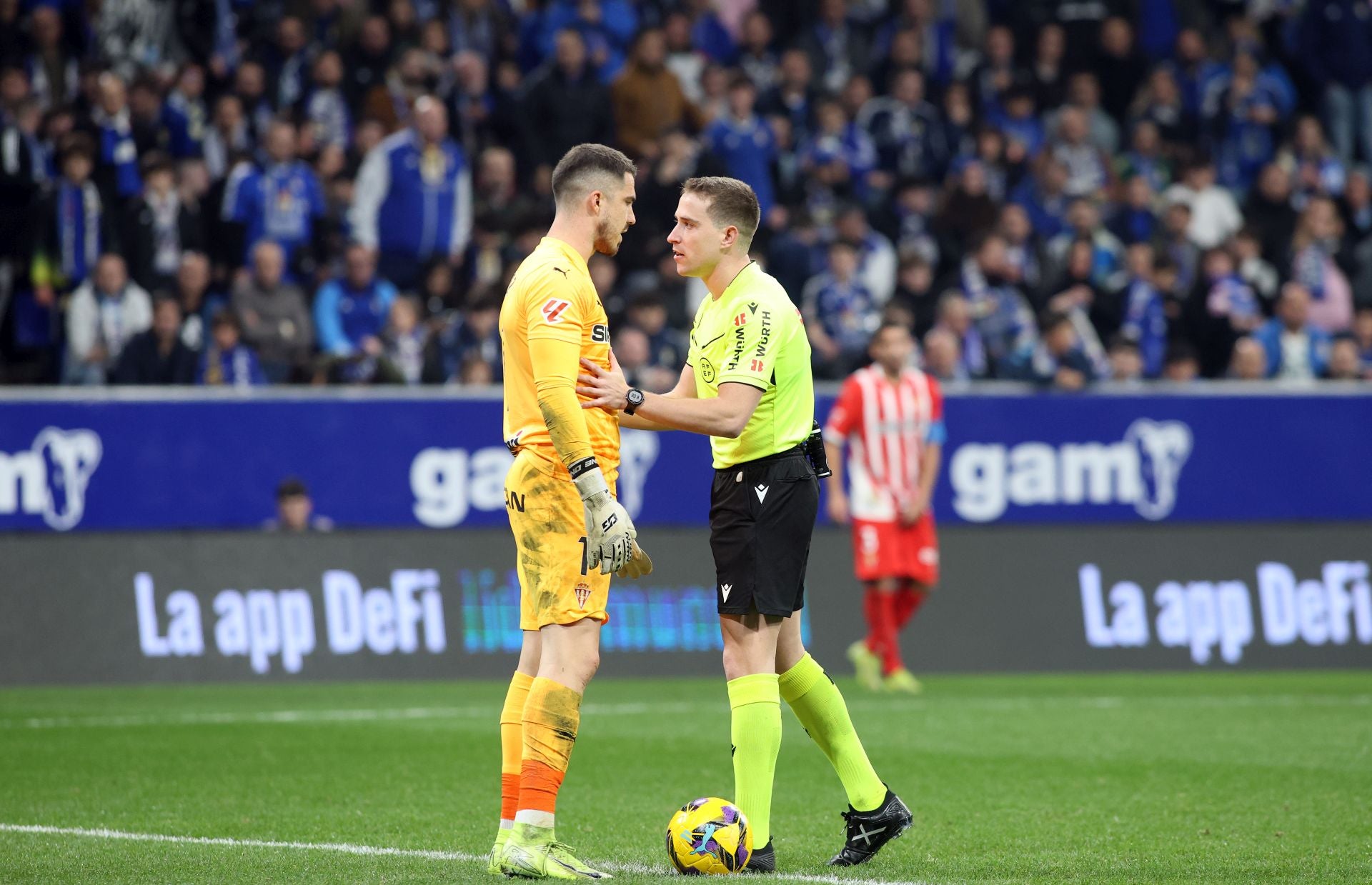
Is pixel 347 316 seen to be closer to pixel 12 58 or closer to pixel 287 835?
pixel 12 58

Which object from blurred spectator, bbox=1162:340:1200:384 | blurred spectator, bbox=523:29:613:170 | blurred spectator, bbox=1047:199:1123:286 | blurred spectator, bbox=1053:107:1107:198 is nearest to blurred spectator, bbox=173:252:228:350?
blurred spectator, bbox=523:29:613:170

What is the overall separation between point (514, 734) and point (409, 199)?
11230 mm

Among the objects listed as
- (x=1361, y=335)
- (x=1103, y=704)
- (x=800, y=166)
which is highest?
(x=800, y=166)

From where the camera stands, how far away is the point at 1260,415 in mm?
15641

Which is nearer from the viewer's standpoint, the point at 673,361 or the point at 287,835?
the point at 287,835

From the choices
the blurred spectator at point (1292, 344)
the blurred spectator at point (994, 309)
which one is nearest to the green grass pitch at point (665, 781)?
the blurred spectator at point (994, 309)

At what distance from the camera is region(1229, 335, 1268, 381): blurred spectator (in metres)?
16.7

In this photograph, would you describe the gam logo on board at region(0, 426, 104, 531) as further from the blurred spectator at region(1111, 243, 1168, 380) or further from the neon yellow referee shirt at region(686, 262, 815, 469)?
the blurred spectator at region(1111, 243, 1168, 380)

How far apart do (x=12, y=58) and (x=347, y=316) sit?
4.26m

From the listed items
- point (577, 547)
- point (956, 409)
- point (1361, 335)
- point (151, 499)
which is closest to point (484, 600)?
point (151, 499)

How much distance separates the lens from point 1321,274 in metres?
18.3

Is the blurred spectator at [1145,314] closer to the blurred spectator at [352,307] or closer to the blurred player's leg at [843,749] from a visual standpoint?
the blurred spectator at [352,307]

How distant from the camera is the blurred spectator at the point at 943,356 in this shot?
51.0 feet

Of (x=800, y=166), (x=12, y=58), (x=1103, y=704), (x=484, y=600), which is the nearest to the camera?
(x=1103, y=704)
